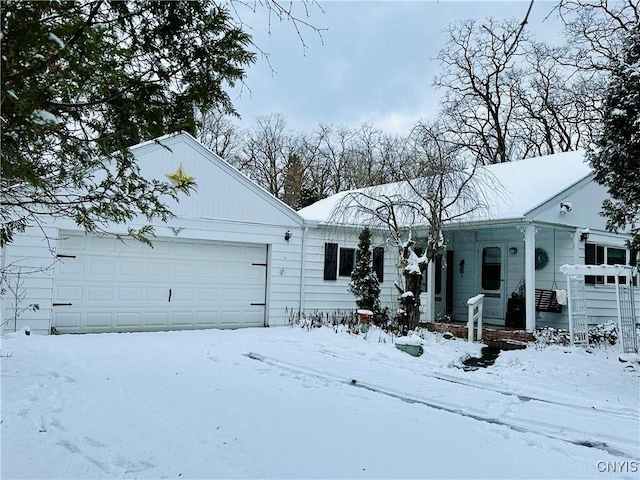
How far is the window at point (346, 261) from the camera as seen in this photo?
12.7 m

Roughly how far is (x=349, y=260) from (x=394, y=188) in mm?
2429

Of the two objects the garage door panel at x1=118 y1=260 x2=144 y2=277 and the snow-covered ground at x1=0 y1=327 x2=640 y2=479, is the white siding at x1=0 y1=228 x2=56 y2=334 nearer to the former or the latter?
the snow-covered ground at x1=0 y1=327 x2=640 y2=479

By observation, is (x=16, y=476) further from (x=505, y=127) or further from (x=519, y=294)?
(x=505, y=127)

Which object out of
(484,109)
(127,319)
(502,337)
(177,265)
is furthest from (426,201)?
(484,109)

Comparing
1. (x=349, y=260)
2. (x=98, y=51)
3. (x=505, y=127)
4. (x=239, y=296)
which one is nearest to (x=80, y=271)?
(x=239, y=296)

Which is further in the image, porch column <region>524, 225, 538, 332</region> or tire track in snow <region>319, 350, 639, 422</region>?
porch column <region>524, 225, 538, 332</region>

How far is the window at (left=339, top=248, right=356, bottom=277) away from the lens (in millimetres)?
12703

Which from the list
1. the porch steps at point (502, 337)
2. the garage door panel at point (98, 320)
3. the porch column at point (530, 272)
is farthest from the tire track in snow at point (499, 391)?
the garage door panel at point (98, 320)

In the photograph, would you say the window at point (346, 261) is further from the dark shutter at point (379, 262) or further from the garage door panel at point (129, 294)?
the garage door panel at point (129, 294)

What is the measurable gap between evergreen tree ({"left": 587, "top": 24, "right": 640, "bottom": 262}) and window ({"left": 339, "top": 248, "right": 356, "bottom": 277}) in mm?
6704

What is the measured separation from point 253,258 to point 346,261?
2507 millimetres

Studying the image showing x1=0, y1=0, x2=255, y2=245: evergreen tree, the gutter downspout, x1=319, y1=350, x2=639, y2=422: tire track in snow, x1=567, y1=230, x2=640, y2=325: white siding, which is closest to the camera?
x1=0, y1=0, x2=255, y2=245: evergreen tree

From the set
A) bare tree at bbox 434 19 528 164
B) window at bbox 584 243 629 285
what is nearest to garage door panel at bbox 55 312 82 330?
window at bbox 584 243 629 285

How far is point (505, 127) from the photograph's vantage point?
24969mm
